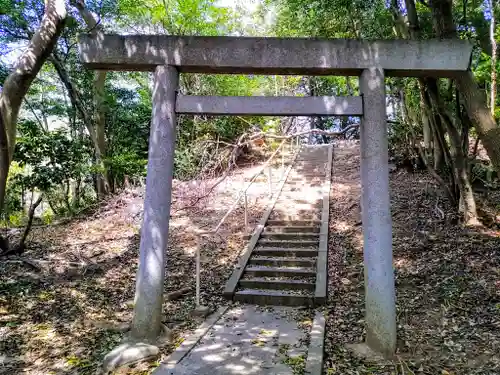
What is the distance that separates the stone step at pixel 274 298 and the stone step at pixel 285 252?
133cm

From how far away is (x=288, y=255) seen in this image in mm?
6992

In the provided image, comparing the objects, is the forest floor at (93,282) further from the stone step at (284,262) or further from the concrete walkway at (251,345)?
the stone step at (284,262)

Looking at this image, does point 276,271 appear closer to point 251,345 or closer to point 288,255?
point 288,255

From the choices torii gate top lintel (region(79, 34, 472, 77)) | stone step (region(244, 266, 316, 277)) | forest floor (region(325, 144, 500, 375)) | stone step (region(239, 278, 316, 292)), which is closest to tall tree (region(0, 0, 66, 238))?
torii gate top lintel (region(79, 34, 472, 77))

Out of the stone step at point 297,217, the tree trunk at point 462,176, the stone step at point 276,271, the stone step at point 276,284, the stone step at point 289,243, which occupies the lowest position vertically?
the stone step at point 276,284

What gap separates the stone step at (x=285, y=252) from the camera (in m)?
6.91

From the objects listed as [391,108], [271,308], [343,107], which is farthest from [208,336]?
[391,108]

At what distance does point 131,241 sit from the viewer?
781 cm

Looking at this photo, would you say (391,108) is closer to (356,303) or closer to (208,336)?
(356,303)

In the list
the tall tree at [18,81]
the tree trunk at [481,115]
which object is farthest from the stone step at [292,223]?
the tall tree at [18,81]

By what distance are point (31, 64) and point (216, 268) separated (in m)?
4.33

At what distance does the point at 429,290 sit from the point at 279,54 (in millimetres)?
3907

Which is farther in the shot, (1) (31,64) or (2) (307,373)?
(1) (31,64)

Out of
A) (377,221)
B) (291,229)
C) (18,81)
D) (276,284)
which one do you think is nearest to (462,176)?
(291,229)
